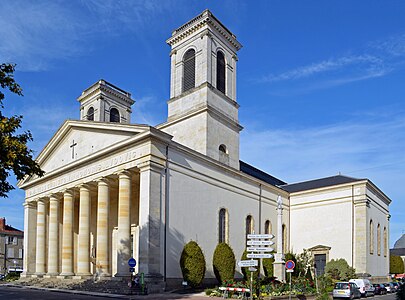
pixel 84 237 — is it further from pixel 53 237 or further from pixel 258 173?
pixel 258 173

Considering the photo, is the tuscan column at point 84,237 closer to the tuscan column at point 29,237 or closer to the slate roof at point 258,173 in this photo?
A: the tuscan column at point 29,237

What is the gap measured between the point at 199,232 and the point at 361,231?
16.4m

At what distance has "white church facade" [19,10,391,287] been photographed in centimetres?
2905

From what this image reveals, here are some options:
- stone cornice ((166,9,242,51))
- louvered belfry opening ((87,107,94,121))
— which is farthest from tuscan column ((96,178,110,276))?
louvered belfry opening ((87,107,94,121))

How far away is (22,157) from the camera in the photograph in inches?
609

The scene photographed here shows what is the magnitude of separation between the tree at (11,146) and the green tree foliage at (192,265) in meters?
15.3

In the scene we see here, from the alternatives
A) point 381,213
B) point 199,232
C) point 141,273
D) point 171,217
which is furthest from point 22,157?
point 381,213

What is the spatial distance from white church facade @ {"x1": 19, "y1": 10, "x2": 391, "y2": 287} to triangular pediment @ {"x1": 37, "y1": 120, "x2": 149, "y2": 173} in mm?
94

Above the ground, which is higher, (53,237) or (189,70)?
(189,70)

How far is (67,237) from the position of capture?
35.0 m

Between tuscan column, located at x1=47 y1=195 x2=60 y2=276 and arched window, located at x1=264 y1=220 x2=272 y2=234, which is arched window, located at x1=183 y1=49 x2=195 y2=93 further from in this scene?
tuscan column, located at x1=47 y1=195 x2=60 y2=276

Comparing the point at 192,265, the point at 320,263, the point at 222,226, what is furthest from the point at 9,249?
the point at 192,265

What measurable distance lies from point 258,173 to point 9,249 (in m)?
43.8

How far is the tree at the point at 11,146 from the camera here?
15.1 meters
